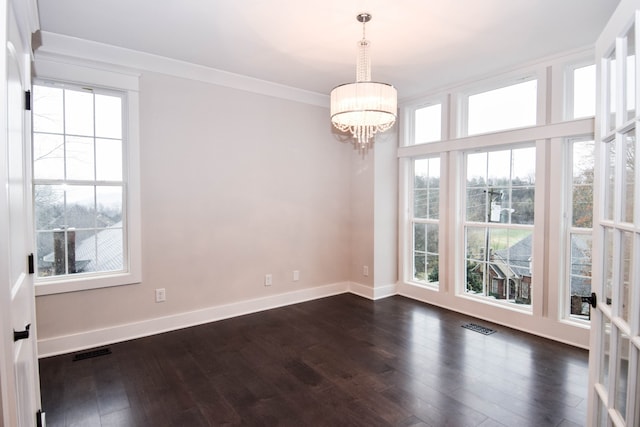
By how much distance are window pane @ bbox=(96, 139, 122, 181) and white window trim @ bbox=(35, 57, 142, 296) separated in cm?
7

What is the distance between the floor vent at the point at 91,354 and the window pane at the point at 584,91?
4631 mm

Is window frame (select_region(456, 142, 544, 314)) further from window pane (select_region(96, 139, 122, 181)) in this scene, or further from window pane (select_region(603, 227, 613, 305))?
window pane (select_region(96, 139, 122, 181))

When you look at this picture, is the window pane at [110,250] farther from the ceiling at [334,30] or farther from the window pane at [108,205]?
the ceiling at [334,30]

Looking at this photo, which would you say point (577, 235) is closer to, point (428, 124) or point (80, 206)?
point (428, 124)

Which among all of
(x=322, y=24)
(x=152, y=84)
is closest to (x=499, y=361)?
(x=322, y=24)

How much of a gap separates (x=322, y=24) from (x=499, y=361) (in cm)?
301

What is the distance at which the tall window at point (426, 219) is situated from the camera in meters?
4.36

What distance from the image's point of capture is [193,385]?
2.46 metres

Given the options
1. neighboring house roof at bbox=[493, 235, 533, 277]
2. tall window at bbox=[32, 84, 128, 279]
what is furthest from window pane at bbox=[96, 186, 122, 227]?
neighboring house roof at bbox=[493, 235, 533, 277]

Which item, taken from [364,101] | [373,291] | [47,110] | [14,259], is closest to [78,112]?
[47,110]

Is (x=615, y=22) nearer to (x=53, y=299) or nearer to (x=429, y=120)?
(x=429, y=120)

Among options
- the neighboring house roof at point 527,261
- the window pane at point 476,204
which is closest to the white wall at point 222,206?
the window pane at point 476,204

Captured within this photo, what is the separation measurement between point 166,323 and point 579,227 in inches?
159

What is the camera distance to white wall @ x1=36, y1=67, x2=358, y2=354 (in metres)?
3.29
